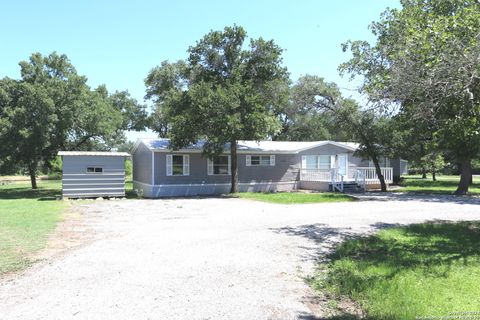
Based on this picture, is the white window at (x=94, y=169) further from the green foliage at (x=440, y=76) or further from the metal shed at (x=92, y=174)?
the green foliage at (x=440, y=76)

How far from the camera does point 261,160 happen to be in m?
26.8

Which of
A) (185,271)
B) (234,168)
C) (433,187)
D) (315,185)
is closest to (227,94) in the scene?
(234,168)

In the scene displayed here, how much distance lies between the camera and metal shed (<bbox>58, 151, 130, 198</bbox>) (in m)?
21.2

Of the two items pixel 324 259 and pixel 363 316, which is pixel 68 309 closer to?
pixel 363 316

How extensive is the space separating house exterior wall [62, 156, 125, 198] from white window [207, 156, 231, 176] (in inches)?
206

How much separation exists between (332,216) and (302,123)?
33.8 meters

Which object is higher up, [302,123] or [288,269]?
[302,123]

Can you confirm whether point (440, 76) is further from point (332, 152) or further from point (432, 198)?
point (332, 152)

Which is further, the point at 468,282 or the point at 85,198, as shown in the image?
the point at 85,198

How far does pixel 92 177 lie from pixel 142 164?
4.87 metres

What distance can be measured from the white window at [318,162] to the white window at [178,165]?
8902mm

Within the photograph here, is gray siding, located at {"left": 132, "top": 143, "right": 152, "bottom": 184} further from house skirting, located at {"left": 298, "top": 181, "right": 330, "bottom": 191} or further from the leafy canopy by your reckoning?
house skirting, located at {"left": 298, "top": 181, "right": 330, "bottom": 191}

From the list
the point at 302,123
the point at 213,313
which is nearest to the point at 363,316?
the point at 213,313

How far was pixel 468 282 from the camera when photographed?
5.92 m
